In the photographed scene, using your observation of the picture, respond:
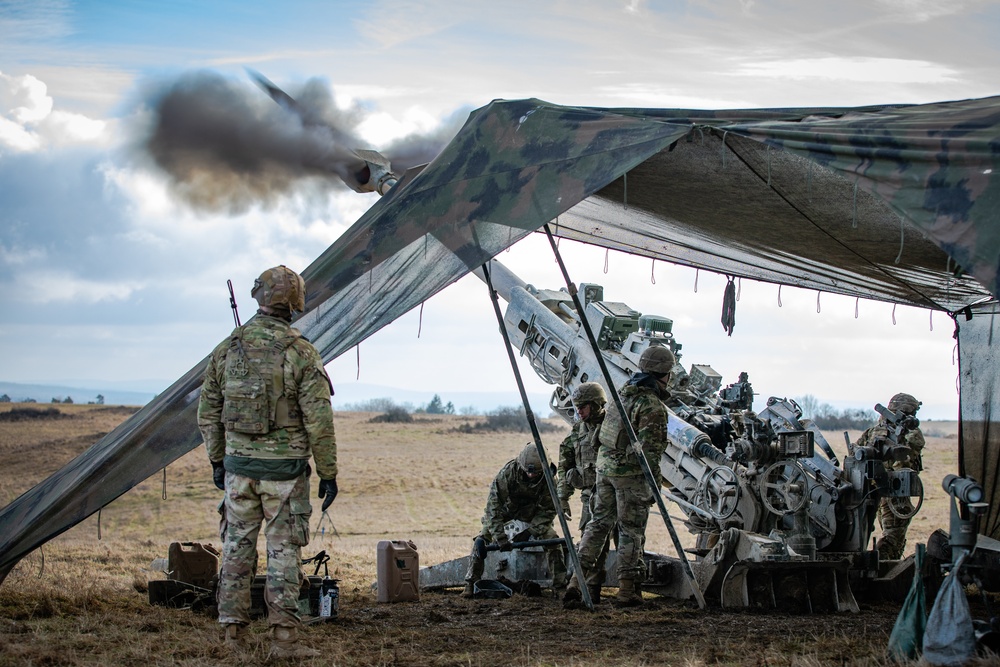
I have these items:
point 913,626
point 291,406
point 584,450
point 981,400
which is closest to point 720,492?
point 584,450

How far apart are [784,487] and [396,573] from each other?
327 centimetres

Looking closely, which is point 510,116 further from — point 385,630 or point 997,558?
point 997,558

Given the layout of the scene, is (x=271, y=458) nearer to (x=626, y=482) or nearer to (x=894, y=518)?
(x=626, y=482)

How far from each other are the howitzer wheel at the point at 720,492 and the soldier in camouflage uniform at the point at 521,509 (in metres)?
1.40

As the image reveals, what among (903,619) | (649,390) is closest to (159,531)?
(649,390)

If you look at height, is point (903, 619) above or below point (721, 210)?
below

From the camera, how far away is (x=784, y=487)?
9.41 m

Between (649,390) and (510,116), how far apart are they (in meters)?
2.74

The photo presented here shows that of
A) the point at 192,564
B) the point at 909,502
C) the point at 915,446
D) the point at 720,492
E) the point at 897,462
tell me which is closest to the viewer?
the point at 192,564

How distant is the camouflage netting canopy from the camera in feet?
19.5

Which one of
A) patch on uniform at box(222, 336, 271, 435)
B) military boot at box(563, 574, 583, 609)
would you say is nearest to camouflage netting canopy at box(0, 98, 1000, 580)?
patch on uniform at box(222, 336, 271, 435)

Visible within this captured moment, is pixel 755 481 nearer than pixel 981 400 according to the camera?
Yes

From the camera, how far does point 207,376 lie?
6711 mm

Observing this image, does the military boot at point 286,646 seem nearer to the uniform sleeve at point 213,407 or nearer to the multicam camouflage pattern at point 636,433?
the uniform sleeve at point 213,407
